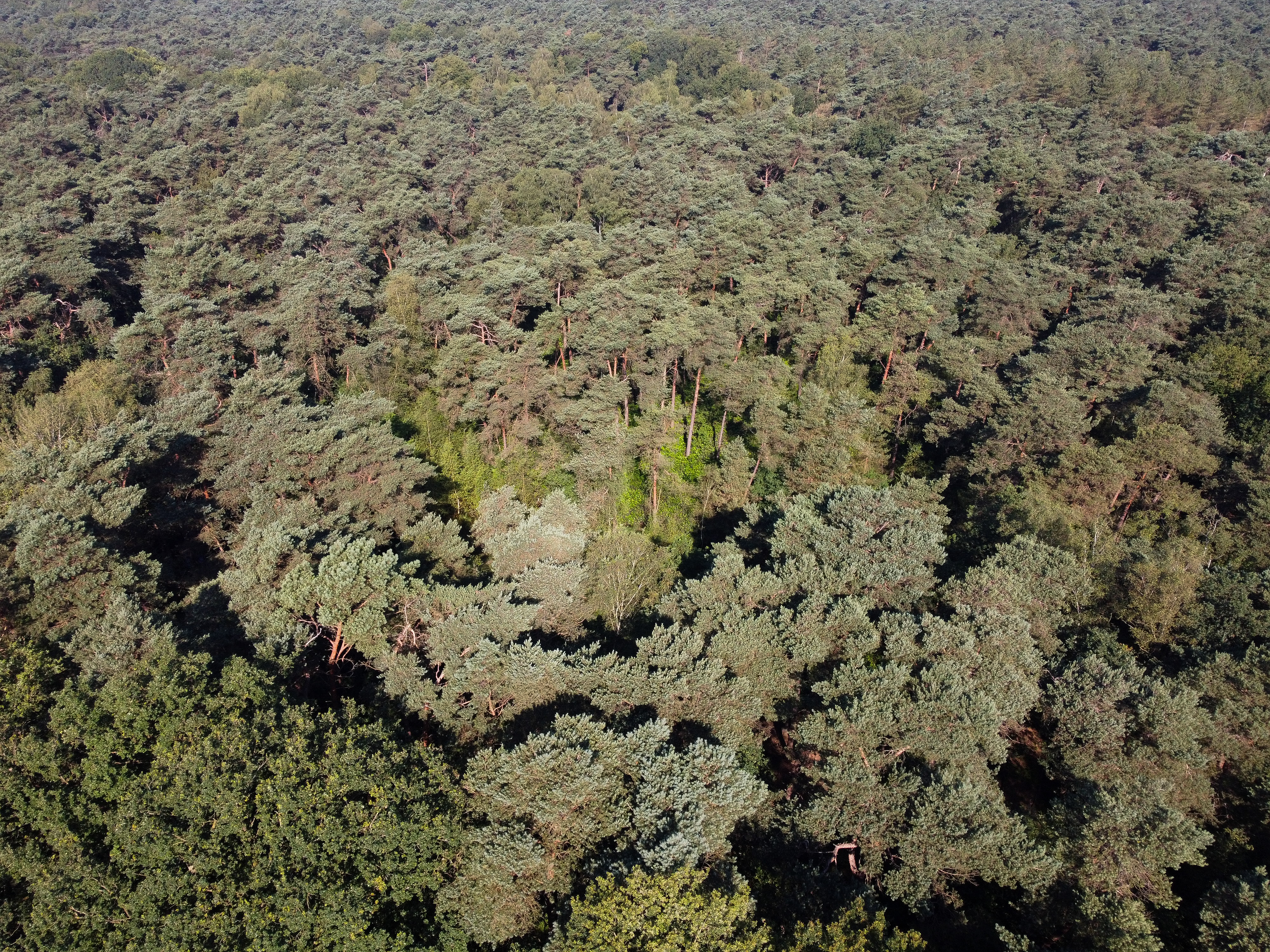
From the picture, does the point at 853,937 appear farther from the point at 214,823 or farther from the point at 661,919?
the point at 214,823

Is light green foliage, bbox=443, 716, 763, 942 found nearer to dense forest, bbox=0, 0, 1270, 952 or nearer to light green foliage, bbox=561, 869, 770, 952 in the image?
dense forest, bbox=0, 0, 1270, 952

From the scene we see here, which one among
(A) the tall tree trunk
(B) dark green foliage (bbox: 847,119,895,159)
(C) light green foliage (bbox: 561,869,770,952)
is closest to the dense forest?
(C) light green foliage (bbox: 561,869,770,952)

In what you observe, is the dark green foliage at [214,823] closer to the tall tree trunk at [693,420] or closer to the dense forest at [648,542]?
the dense forest at [648,542]

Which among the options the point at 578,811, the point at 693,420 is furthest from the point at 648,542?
the point at 578,811

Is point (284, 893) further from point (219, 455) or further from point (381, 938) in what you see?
point (219, 455)

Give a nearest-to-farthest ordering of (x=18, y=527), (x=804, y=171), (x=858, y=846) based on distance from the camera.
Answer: (x=858, y=846)
(x=18, y=527)
(x=804, y=171)

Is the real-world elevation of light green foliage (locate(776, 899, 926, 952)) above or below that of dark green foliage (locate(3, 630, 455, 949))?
below

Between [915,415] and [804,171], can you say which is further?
[804,171]

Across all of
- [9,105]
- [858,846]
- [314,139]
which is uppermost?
[9,105]

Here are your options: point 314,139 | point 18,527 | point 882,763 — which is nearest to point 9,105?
point 314,139
